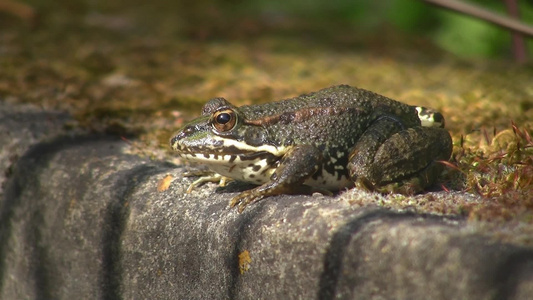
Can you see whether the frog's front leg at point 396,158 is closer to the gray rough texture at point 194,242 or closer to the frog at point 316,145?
the frog at point 316,145

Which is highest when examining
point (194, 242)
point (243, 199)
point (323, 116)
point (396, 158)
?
point (323, 116)

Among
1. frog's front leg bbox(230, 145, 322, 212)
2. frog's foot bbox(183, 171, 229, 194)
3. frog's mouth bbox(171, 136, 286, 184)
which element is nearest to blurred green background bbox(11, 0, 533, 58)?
frog's foot bbox(183, 171, 229, 194)

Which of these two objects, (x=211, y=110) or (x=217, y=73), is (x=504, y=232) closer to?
(x=211, y=110)

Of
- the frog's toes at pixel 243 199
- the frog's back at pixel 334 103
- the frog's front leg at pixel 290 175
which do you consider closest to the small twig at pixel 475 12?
the frog's back at pixel 334 103

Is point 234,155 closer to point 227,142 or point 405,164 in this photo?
point 227,142

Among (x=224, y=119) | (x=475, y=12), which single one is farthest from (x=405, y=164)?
(x=475, y=12)

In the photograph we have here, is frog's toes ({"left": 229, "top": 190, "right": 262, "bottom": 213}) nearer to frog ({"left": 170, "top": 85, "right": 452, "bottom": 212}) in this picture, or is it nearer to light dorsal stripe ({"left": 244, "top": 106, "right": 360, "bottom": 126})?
frog ({"left": 170, "top": 85, "right": 452, "bottom": 212})
